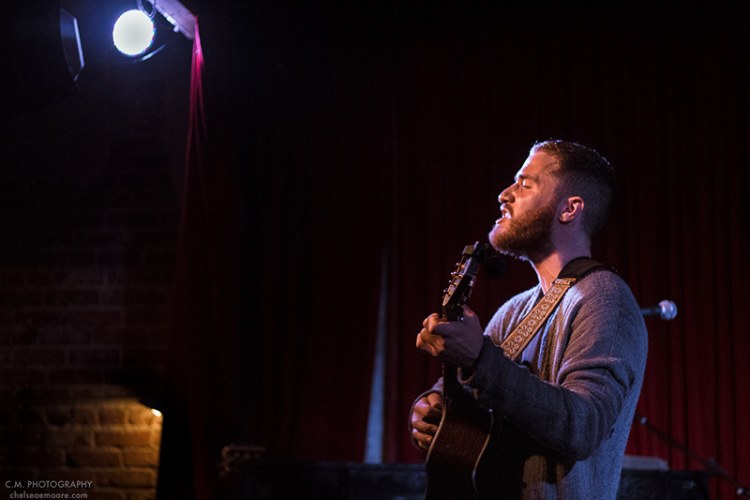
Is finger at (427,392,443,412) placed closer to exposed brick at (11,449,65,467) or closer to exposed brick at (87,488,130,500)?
exposed brick at (87,488,130,500)

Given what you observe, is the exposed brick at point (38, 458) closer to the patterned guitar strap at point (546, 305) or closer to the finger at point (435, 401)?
the finger at point (435, 401)

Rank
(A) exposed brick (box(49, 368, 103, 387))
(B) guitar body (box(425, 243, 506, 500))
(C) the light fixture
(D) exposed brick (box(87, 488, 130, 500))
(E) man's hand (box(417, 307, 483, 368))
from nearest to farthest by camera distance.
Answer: (E) man's hand (box(417, 307, 483, 368))
(B) guitar body (box(425, 243, 506, 500))
(C) the light fixture
(D) exposed brick (box(87, 488, 130, 500))
(A) exposed brick (box(49, 368, 103, 387))

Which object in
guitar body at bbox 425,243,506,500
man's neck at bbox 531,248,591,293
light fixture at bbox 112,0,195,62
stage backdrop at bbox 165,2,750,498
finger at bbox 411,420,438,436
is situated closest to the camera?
guitar body at bbox 425,243,506,500

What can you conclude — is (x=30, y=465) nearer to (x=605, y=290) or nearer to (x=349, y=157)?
(x=349, y=157)

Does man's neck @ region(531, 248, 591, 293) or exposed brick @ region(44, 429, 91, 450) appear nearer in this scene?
man's neck @ region(531, 248, 591, 293)

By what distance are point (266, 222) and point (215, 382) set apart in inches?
37.8

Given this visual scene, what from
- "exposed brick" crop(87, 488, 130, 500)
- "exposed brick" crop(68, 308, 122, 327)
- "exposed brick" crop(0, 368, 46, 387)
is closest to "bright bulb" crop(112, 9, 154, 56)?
"exposed brick" crop(68, 308, 122, 327)

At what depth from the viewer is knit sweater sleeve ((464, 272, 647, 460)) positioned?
70.6 inches

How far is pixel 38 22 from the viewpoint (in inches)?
139

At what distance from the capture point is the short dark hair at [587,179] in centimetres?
247

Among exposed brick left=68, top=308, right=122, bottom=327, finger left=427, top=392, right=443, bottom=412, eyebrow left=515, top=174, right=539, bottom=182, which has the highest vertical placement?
eyebrow left=515, top=174, right=539, bottom=182

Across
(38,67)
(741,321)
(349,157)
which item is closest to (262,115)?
(349,157)

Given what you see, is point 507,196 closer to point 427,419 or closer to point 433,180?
point 427,419

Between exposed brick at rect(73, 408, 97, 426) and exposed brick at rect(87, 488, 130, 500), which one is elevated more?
exposed brick at rect(73, 408, 97, 426)
